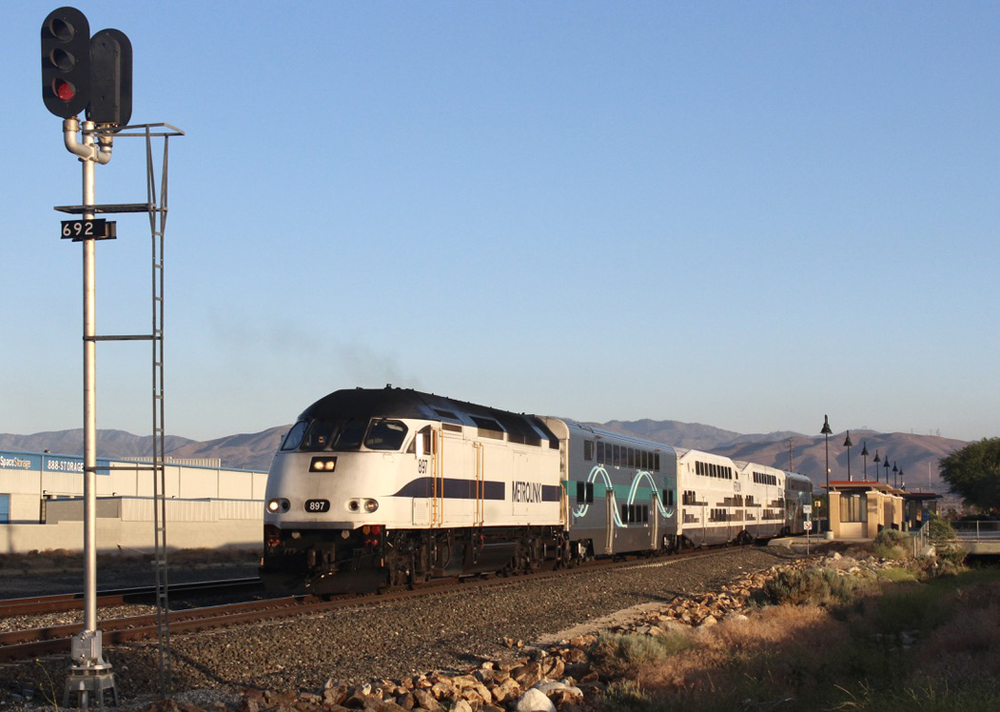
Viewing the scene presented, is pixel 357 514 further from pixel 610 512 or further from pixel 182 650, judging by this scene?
pixel 610 512

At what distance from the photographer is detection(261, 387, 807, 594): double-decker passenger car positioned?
20719mm

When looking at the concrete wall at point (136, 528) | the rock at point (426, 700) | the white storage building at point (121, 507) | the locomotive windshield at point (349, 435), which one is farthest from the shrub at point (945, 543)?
the rock at point (426, 700)

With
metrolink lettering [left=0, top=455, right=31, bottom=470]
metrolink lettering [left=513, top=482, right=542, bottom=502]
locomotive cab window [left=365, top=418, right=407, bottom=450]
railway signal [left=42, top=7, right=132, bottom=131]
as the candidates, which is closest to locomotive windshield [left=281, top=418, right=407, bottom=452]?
locomotive cab window [left=365, top=418, right=407, bottom=450]

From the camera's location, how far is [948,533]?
182ft

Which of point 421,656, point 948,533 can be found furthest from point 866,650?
point 948,533

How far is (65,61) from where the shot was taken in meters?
10.5

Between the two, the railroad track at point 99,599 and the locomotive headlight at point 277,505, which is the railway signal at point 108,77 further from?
the railroad track at point 99,599

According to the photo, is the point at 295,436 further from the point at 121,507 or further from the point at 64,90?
the point at 121,507

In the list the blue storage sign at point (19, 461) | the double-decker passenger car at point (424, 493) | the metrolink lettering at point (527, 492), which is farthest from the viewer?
the blue storage sign at point (19, 461)

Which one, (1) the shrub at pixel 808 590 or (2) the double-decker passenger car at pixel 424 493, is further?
(1) the shrub at pixel 808 590

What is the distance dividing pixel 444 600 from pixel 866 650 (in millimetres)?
8146

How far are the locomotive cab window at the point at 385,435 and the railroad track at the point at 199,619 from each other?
9.89 ft

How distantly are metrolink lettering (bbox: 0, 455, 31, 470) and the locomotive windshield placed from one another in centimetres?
5170

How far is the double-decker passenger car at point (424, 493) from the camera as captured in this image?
2072 cm
